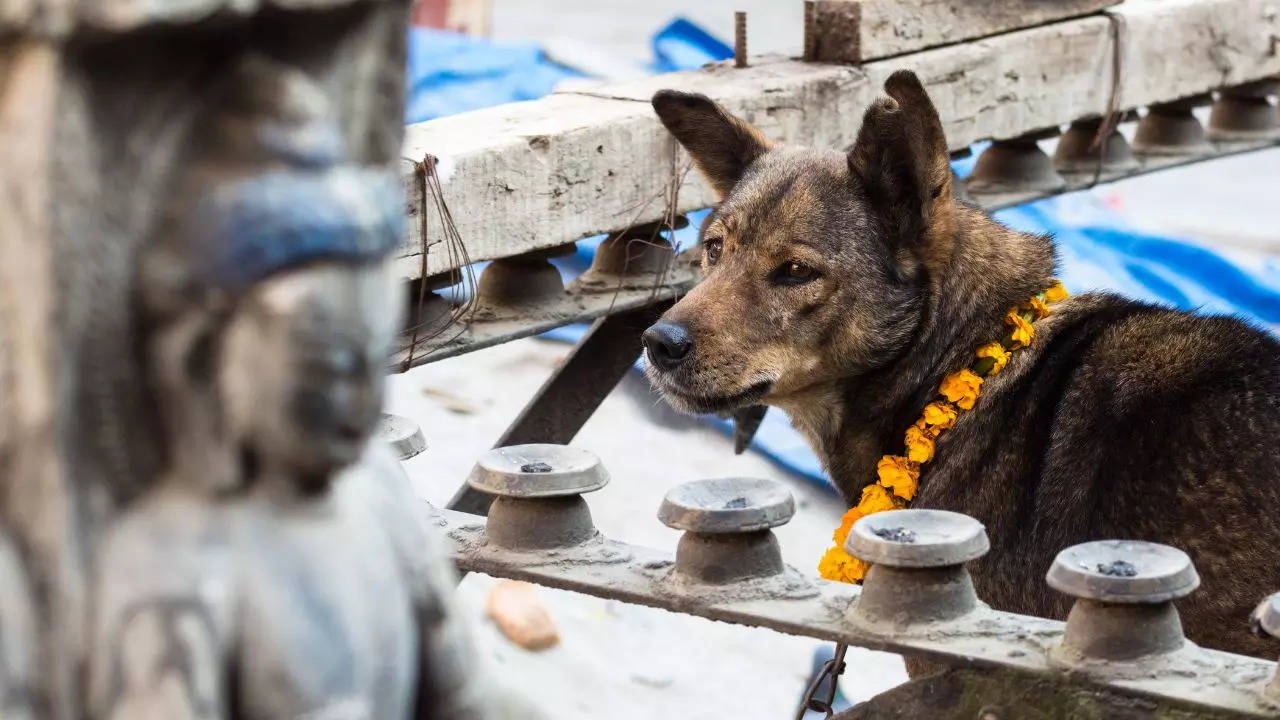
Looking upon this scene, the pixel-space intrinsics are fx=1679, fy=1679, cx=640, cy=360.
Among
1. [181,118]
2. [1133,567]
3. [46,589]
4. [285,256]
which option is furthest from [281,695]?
[1133,567]

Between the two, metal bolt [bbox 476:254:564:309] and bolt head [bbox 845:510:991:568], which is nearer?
bolt head [bbox 845:510:991:568]

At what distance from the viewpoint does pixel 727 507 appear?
2605mm

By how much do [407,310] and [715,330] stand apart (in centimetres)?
76

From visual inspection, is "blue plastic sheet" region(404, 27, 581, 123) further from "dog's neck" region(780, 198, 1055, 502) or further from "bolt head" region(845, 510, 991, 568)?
"bolt head" region(845, 510, 991, 568)

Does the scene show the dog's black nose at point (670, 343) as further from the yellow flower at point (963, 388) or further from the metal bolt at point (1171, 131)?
the metal bolt at point (1171, 131)

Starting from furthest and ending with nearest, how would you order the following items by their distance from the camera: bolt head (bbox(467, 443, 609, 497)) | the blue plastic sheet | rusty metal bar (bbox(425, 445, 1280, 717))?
1. the blue plastic sheet
2. bolt head (bbox(467, 443, 609, 497))
3. rusty metal bar (bbox(425, 445, 1280, 717))

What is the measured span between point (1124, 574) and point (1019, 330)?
1435 millimetres

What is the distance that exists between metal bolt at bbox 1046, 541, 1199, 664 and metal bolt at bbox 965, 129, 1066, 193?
304cm

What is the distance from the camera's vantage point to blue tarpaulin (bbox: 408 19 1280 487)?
6910 millimetres

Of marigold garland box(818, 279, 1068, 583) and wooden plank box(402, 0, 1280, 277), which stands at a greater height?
wooden plank box(402, 0, 1280, 277)

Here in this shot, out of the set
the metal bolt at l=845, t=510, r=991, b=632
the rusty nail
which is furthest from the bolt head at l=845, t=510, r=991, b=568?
the rusty nail

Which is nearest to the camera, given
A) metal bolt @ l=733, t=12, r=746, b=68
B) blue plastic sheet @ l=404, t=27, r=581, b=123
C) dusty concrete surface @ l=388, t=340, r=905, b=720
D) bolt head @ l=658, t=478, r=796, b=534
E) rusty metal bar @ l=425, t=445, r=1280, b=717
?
rusty metal bar @ l=425, t=445, r=1280, b=717

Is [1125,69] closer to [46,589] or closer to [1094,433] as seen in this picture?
[1094,433]

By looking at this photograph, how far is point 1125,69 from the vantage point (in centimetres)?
532
